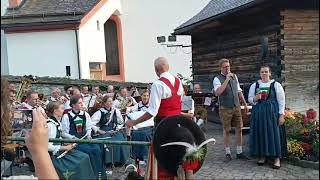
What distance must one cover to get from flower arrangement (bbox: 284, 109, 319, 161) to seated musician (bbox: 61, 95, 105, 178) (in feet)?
9.62

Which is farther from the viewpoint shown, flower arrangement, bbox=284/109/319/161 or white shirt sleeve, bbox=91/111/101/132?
white shirt sleeve, bbox=91/111/101/132

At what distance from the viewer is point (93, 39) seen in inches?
800

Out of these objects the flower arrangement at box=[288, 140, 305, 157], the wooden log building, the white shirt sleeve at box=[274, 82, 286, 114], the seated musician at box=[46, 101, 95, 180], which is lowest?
the flower arrangement at box=[288, 140, 305, 157]

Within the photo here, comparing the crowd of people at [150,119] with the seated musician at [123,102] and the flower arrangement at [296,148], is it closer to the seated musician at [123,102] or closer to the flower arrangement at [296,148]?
the flower arrangement at [296,148]

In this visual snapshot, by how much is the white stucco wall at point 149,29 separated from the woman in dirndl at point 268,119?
55.0 feet

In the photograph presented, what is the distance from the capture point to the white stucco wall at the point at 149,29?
A: 23.2 m

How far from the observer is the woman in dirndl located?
6.30 meters

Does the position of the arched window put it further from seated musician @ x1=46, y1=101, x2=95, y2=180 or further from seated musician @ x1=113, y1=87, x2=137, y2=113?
seated musician @ x1=46, y1=101, x2=95, y2=180

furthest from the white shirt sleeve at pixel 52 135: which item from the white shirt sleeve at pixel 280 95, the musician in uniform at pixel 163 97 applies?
the white shirt sleeve at pixel 280 95

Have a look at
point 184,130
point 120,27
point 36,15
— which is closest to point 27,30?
point 36,15

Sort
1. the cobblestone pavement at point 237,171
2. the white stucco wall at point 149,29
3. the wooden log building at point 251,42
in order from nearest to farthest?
the cobblestone pavement at point 237,171 < the wooden log building at point 251,42 < the white stucco wall at point 149,29

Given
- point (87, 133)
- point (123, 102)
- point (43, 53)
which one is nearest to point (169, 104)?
point (87, 133)

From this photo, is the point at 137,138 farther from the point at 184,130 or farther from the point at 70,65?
the point at 70,65

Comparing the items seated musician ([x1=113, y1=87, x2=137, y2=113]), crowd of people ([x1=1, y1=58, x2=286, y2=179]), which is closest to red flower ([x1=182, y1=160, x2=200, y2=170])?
crowd of people ([x1=1, y1=58, x2=286, y2=179])
